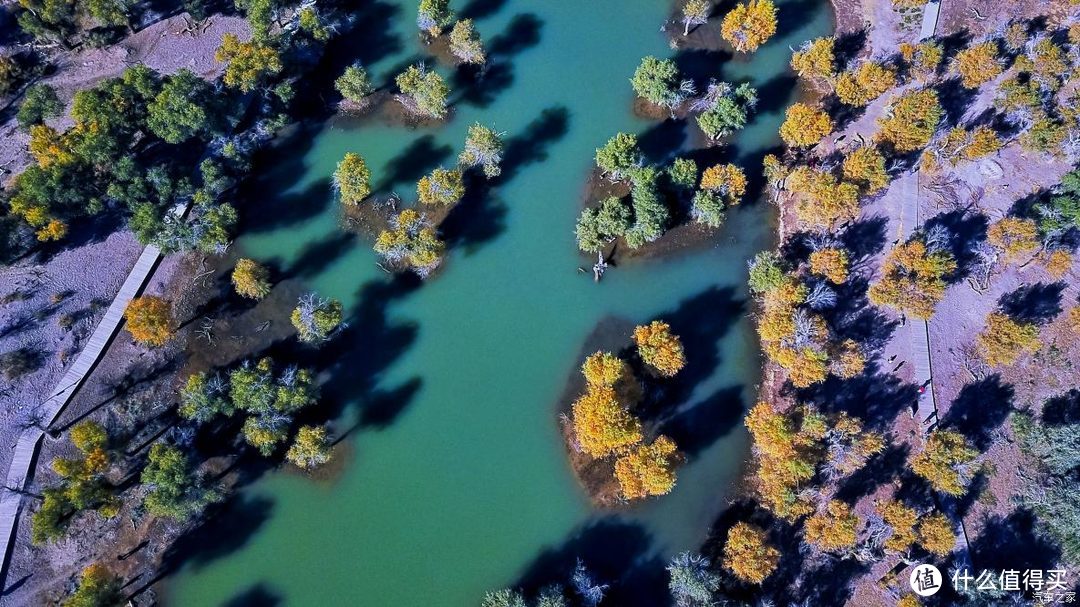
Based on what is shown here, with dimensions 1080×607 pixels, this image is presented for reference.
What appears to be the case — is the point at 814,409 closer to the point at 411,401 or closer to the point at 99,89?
the point at 411,401

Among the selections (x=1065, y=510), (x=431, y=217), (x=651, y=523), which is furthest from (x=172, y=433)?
(x=1065, y=510)

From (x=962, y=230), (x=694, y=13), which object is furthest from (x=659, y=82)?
(x=962, y=230)

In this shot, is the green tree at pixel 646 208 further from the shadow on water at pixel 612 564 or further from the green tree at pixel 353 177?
the shadow on water at pixel 612 564

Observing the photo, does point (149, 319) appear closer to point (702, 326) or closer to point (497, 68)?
point (497, 68)

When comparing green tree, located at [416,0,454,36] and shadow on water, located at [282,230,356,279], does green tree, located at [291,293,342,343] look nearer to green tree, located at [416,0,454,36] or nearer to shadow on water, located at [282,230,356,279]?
shadow on water, located at [282,230,356,279]

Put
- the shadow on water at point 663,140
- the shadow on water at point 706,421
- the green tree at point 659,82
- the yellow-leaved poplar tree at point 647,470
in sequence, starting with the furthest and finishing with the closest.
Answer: the shadow on water at point 663,140 < the green tree at point 659,82 < the shadow on water at point 706,421 < the yellow-leaved poplar tree at point 647,470

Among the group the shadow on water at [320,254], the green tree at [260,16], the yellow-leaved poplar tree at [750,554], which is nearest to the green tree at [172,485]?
the shadow on water at [320,254]
